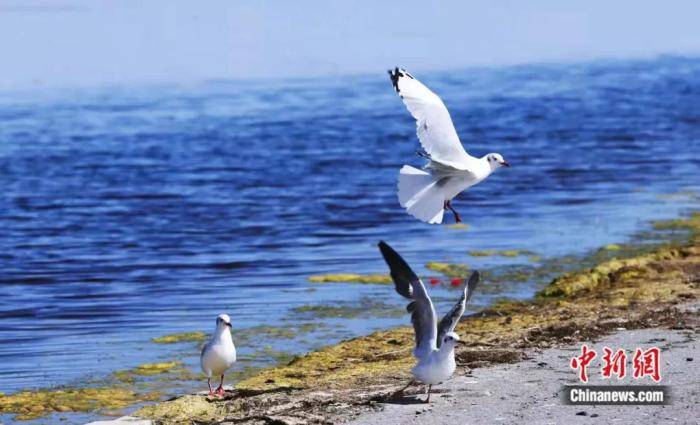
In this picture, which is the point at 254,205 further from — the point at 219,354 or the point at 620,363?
the point at 620,363

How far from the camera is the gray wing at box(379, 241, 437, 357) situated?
10328 millimetres

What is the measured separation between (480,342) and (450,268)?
563 cm

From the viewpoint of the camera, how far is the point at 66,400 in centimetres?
1220

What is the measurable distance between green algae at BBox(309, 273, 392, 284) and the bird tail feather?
431 cm

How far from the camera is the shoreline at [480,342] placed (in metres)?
10.7

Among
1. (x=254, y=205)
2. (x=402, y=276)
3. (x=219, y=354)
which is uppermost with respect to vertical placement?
(x=402, y=276)

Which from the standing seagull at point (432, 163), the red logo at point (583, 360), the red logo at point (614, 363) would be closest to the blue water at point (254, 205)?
the standing seagull at point (432, 163)

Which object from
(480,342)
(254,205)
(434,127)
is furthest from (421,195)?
(254,205)

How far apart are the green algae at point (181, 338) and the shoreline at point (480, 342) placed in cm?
161

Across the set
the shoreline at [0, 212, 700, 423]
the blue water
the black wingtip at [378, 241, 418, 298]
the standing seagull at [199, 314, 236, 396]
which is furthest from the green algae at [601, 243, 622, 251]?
the black wingtip at [378, 241, 418, 298]

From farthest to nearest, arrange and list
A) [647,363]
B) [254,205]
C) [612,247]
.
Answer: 1. [254,205]
2. [612,247]
3. [647,363]

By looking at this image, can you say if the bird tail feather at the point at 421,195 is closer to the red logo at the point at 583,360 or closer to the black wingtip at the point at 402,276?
the red logo at the point at 583,360

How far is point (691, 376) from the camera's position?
10.7 metres

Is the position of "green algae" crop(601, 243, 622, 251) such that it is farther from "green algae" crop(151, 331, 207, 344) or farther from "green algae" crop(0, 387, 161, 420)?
"green algae" crop(0, 387, 161, 420)
